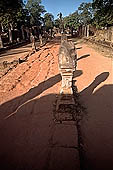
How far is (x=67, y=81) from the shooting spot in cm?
439

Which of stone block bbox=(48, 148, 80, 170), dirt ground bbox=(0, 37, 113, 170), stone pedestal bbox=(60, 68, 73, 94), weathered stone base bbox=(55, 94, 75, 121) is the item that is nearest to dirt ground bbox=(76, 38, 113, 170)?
dirt ground bbox=(0, 37, 113, 170)

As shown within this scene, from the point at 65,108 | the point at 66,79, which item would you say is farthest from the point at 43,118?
the point at 66,79

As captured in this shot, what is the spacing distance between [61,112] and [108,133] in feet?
4.49

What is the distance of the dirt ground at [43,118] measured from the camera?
115 inches

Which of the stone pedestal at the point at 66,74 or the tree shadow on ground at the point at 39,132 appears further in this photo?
the stone pedestal at the point at 66,74

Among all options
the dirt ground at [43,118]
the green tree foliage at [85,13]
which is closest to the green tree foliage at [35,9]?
the green tree foliage at [85,13]

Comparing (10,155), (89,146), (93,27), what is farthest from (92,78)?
(93,27)

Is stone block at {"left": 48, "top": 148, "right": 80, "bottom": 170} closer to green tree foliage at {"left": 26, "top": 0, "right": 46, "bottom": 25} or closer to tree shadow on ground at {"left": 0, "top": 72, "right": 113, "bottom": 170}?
tree shadow on ground at {"left": 0, "top": 72, "right": 113, "bottom": 170}

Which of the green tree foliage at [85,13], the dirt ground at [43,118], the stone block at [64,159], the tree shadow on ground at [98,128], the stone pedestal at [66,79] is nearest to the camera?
the stone block at [64,159]

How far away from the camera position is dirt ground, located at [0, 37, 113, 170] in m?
2.91

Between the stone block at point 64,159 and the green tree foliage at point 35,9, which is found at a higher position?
the green tree foliage at point 35,9

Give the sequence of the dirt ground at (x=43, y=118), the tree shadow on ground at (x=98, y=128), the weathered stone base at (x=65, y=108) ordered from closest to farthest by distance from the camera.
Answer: the tree shadow on ground at (x=98, y=128) < the dirt ground at (x=43, y=118) < the weathered stone base at (x=65, y=108)

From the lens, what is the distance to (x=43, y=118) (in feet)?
13.4

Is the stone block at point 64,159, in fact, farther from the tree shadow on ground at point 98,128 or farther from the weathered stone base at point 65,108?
the weathered stone base at point 65,108
